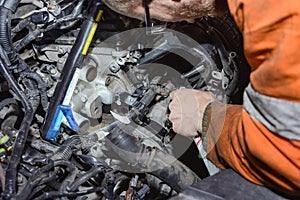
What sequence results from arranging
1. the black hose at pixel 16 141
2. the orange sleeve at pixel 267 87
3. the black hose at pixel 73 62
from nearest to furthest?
1. the orange sleeve at pixel 267 87
2. the black hose at pixel 16 141
3. the black hose at pixel 73 62

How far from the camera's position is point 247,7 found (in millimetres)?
855

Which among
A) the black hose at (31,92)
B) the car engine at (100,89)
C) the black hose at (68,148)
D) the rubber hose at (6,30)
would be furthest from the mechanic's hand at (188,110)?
the rubber hose at (6,30)

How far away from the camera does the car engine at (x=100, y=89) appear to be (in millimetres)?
1184

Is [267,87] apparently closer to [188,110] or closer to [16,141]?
[188,110]

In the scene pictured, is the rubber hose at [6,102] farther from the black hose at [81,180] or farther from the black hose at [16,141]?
the black hose at [81,180]

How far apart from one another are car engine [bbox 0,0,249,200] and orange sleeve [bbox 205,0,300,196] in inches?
10.0

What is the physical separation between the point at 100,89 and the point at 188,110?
271mm

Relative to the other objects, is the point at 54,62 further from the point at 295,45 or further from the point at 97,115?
the point at 295,45

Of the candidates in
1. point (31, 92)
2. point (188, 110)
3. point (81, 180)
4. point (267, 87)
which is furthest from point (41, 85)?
point (267, 87)

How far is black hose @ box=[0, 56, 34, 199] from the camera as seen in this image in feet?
3.38

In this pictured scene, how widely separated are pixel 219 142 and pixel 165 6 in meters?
0.40

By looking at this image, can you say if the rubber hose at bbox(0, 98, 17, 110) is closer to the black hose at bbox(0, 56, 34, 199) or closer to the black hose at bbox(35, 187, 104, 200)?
the black hose at bbox(0, 56, 34, 199)

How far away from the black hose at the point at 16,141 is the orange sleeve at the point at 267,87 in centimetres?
51

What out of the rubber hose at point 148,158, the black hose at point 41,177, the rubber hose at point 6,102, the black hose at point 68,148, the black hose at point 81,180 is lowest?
the rubber hose at point 148,158
